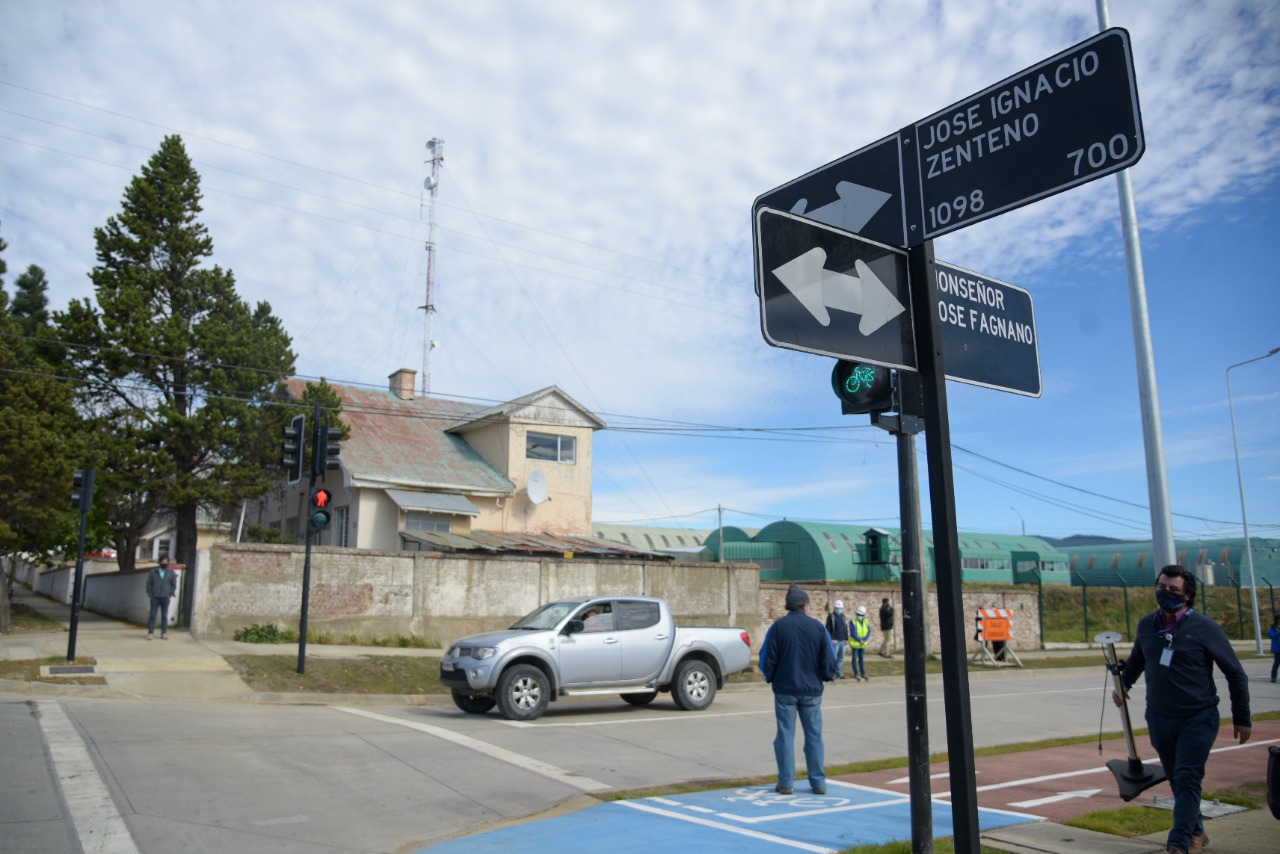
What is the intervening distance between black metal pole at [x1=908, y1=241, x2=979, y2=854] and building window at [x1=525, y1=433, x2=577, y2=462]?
1222 inches

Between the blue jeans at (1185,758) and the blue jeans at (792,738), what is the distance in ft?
9.83

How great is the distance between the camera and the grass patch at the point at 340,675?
634 inches

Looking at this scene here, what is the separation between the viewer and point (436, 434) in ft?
119

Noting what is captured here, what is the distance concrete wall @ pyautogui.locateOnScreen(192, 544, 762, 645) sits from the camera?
20.7m

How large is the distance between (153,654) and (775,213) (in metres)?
17.3

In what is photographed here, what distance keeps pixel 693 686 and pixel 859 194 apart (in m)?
12.2

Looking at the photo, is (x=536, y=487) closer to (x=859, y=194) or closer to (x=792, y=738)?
(x=792, y=738)

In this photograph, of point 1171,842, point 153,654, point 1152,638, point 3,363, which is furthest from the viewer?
point 3,363

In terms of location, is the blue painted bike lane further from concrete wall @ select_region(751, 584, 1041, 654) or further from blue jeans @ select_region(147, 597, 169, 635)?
concrete wall @ select_region(751, 584, 1041, 654)

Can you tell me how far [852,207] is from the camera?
4.83 m

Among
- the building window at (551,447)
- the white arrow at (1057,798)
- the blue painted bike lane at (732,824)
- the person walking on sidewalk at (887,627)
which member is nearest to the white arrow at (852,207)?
the blue painted bike lane at (732,824)

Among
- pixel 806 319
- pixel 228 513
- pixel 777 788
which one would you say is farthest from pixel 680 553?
pixel 806 319

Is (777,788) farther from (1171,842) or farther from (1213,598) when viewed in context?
(1213,598)

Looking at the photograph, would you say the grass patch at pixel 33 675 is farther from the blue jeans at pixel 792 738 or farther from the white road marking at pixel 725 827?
the blue jeans at pixel 792 738
